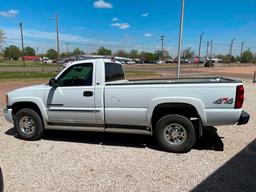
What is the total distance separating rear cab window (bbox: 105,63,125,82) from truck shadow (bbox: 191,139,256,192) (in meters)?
2.82

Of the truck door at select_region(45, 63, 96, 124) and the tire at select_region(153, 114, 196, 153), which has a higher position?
the truck door at select_region(45, 63, 96, 124)

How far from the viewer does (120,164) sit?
426 cm

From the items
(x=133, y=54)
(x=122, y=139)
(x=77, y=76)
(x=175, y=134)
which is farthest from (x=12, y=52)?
(x=175, y=134)

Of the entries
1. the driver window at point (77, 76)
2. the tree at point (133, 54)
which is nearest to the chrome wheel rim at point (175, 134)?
the driver window at point (77, 76)

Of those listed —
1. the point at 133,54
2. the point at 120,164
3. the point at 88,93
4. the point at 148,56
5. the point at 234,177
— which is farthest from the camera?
the point at 133,54

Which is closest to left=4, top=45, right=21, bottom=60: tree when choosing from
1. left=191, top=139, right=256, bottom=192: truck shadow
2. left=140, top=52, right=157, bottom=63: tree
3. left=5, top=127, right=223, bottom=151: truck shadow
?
left=140, top=52, right=157, bottom=63: tree

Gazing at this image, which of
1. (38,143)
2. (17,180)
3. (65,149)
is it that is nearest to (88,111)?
(65,149)

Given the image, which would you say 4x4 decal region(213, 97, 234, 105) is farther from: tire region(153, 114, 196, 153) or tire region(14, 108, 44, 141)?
tire region(14, 108, 44, 141)

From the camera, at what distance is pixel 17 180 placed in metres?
3.67

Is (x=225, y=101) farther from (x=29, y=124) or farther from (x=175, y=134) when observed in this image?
(x=29, y=124)

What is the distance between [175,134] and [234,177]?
4.48ft

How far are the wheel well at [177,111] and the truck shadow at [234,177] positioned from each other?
0.84 meters

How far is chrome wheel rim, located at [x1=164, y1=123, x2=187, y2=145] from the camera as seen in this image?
4.73 m

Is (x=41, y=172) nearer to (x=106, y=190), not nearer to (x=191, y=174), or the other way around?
(x=106, y=190)
